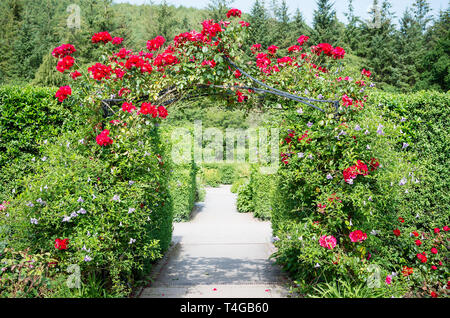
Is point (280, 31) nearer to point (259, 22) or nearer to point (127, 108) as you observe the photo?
point (259, 22)

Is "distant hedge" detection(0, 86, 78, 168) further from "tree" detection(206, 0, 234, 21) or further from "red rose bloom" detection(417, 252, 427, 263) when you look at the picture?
Answer: "tree" detection(206, 0, 234, 21)

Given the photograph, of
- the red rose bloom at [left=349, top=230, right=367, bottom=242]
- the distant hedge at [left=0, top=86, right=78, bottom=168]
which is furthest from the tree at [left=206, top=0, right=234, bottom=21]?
the red rose bloom at [left=349, top=230, right=367, bottom=242]

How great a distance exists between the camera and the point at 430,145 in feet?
16.5

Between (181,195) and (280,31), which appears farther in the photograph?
(280,31)

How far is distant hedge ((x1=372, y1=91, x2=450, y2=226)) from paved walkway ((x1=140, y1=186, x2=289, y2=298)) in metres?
2.52

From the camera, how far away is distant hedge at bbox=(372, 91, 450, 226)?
502 cm

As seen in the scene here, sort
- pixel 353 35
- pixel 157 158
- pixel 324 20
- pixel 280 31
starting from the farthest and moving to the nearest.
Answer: pixel 280 31 → pixel 353 35 → pixel 324 20 → pixel 157 158

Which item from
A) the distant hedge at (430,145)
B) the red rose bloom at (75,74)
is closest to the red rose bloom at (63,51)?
the red rose bloom at (75,74)

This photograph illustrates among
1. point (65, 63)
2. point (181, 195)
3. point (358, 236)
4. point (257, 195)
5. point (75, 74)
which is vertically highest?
point (65, 63)

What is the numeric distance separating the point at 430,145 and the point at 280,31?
101 ft

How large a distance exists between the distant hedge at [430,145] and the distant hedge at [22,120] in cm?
569

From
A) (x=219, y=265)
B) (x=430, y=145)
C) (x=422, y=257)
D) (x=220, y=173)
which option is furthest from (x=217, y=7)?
(x=422, y=257)

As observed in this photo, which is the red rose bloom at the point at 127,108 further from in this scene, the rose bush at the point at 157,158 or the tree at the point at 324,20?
the tree at the point at 324,20
